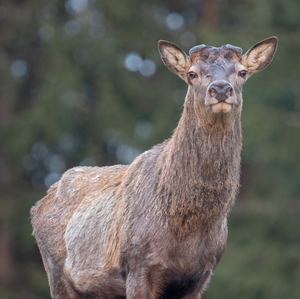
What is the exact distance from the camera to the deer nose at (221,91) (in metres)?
5.82

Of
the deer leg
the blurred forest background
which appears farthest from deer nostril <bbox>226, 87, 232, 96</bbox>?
the blurred forest background

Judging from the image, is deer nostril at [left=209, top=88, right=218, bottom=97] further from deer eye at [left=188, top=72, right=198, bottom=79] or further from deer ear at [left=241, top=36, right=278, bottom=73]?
deer ear at [left=241, top=36, right=278, bottom=73]

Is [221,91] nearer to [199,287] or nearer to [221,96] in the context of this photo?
[221,96]

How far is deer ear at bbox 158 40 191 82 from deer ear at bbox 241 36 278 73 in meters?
0.66

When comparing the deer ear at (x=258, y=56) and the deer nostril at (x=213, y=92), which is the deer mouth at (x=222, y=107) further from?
the deer ear at (x=258, y=56)

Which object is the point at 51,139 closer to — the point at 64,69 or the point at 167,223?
the point at 64,69

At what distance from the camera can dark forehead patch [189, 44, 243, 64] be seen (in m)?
6.43

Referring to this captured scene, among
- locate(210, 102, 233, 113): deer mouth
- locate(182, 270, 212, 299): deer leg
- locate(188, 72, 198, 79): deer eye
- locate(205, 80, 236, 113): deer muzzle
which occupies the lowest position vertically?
locate(182, 270, 212, 299): deer leg

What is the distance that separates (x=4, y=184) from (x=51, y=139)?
8.10 ft

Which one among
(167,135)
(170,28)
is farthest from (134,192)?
(170,28)

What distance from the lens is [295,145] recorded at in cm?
1936

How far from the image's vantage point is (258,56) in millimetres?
6809

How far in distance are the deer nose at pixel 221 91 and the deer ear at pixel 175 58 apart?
872 millimetres

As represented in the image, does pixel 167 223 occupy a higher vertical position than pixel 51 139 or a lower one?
higher
